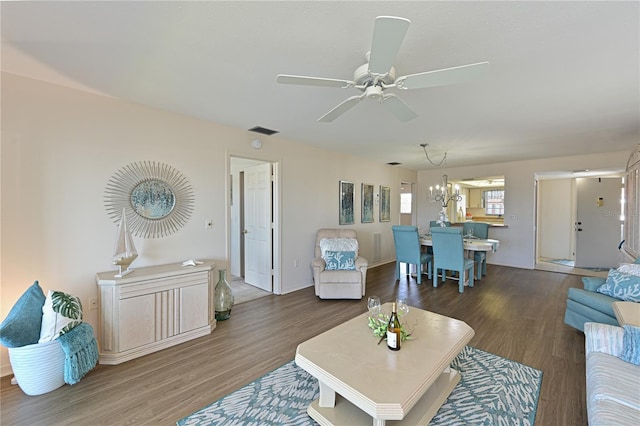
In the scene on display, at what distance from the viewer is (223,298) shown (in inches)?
132

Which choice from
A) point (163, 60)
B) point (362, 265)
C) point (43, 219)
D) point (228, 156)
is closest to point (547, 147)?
point (362, 265)

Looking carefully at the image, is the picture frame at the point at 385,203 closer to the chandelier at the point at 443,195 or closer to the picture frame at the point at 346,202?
the chandelier at the point at 443,195

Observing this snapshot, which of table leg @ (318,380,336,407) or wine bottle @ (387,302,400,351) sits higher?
wine bottle @ (387,302,400,351)

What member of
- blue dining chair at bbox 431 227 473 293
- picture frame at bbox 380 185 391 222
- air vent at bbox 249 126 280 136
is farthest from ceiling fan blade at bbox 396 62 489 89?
picture frame at bbox 380 185 391 222

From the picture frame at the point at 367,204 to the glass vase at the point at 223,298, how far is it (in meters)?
3.45

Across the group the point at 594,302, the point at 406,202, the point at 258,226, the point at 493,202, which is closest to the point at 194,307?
the point at 258,226

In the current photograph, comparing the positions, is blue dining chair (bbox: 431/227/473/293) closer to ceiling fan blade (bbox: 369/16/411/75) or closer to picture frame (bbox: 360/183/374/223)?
picture frame (bbox: 360/183/374/223)

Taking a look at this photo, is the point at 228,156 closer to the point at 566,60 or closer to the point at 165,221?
the point at 165,221

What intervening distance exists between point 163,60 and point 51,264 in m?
2.14

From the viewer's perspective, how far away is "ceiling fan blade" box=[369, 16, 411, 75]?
1.16 metres

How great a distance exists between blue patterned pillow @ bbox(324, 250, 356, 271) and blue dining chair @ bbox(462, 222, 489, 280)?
9.51 ft

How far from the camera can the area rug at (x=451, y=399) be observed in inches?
69.1

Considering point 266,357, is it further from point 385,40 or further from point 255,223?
point 385,40

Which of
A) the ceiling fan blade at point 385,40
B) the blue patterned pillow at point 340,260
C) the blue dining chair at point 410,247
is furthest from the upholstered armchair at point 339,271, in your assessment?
the ceiling fan blade at point 385,40
